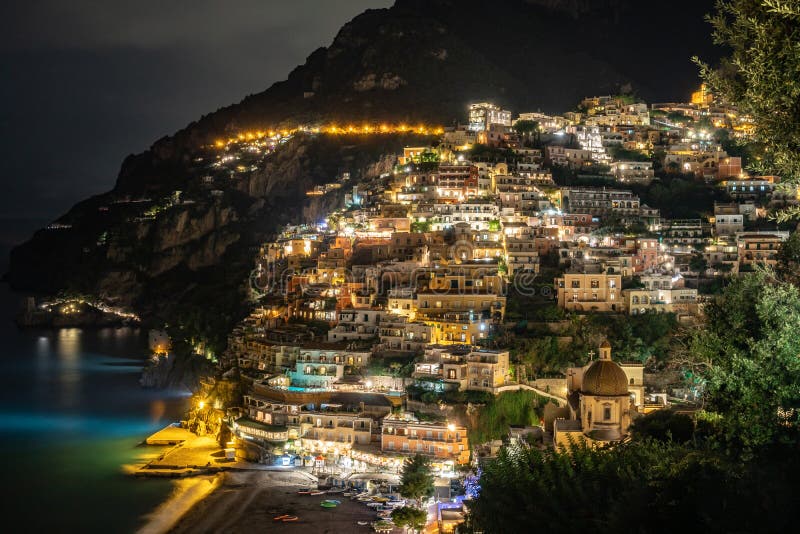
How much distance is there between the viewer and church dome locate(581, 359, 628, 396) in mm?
23312

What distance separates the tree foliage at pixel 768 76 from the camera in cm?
793

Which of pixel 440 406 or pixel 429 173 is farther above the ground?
pixel 429 173

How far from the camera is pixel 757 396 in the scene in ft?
39.2

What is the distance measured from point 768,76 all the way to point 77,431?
3853 centimetres

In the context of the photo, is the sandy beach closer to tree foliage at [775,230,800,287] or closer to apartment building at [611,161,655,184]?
tree foliage at [775,230,800,287]

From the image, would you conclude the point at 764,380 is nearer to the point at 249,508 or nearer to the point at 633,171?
the point at 249,508

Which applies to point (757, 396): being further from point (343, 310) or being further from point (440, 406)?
point (343, 310)

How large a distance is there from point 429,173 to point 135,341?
100 feet

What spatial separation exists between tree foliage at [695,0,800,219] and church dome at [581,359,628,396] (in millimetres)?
14932

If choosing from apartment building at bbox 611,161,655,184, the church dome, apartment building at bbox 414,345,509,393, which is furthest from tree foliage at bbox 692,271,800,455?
apartment building at bbox 611,161,655,184

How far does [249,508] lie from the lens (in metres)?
26.8

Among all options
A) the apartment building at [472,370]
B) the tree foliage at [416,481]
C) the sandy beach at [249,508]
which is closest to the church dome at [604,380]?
the tree foliage at [416,481]

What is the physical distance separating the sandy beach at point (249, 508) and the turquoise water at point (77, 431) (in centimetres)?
106

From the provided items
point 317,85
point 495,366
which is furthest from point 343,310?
point 317,85
